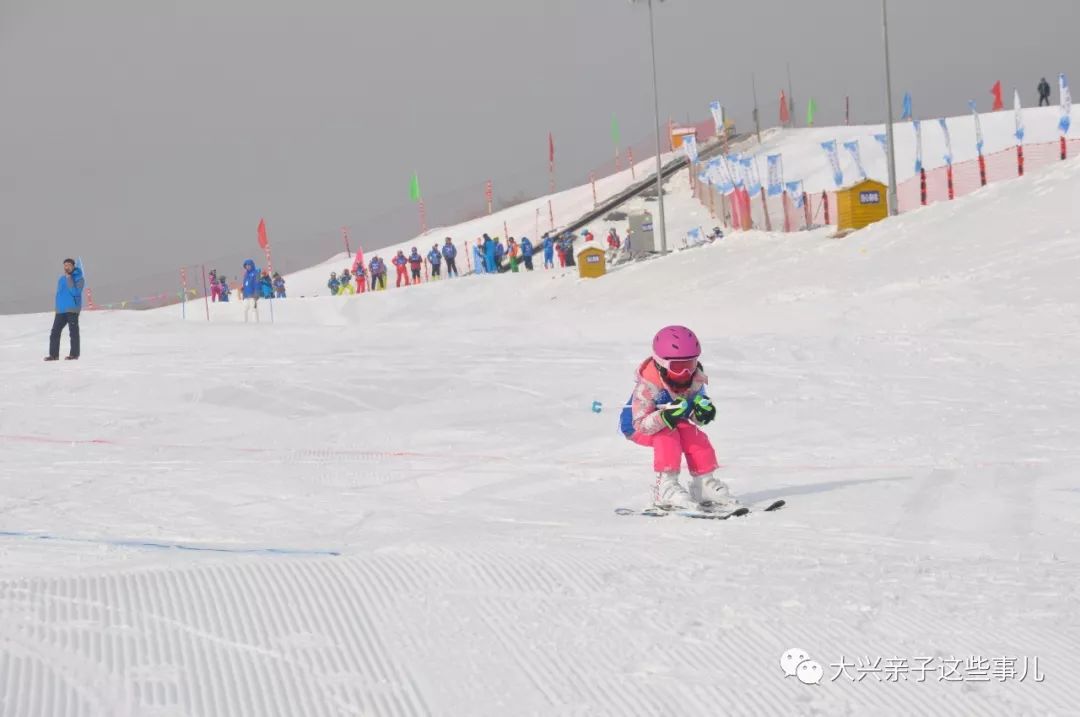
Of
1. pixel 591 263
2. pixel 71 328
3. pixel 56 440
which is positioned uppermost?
pixel 591 263

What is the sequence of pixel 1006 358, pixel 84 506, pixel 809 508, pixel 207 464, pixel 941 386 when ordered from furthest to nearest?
pixel 1006 358
pixel 941 386
pixel 207 464
pixel 84 506
pixel 809 508

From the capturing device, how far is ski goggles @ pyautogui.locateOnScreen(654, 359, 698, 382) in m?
7.31

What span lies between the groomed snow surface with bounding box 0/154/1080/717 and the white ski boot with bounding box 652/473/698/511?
128 millimetres

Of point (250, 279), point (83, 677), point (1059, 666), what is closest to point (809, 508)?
point (1059, 666)

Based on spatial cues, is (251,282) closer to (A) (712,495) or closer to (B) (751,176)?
(B) (751,176)

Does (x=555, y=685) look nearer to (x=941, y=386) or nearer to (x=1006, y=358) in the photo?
(x=941, y=386)

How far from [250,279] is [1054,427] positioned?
22.8m

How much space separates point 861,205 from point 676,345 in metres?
22.7

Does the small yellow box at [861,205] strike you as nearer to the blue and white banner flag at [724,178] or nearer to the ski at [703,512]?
the blue and white banner flag at [724,178]

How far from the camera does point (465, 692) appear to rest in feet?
11.9

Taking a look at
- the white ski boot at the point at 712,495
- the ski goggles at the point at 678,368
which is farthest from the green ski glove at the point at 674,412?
the white ski boot at the point at 712,495

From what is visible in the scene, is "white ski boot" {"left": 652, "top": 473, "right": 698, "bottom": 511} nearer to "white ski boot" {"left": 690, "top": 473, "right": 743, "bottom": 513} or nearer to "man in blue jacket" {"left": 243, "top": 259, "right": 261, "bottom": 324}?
"white ski boot" {"left": 690, "top": 473, "right": 743, "bottom": 513}

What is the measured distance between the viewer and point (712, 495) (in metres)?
7.42

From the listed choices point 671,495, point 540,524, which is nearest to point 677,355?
point 671,495
